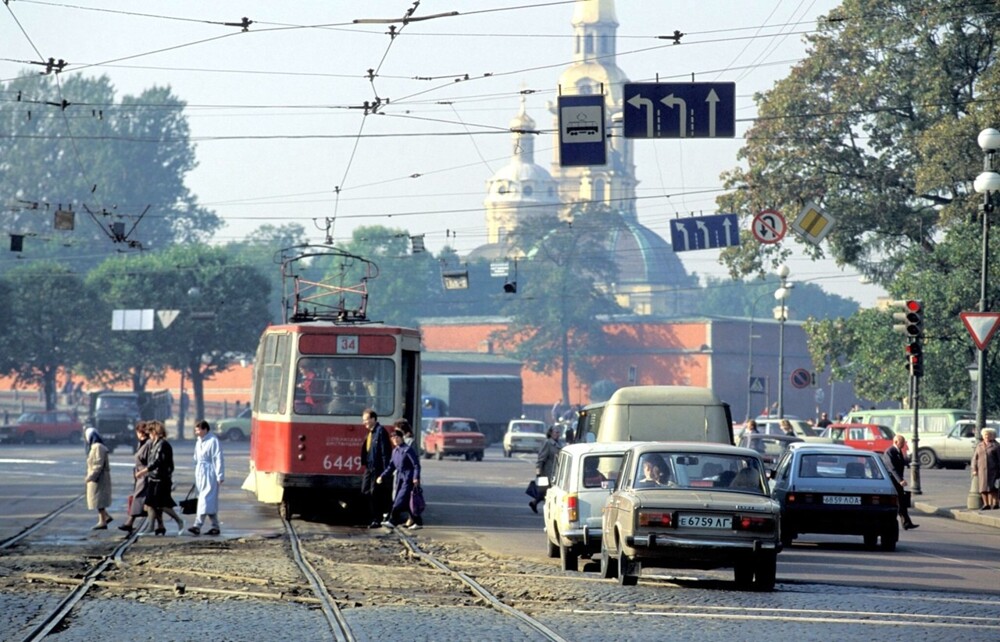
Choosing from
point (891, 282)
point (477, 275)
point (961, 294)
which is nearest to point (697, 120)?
point (961, 294)

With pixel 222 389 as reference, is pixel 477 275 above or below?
above

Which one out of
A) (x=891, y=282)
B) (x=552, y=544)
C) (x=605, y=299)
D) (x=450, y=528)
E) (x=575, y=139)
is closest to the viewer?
(x=552, y=544)

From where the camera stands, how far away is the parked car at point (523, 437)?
217 feet

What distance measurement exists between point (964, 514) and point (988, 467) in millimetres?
1048

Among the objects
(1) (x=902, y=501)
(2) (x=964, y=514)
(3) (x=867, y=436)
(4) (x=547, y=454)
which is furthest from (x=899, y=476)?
(3) (x=867, y=436)

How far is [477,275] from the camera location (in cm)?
14962

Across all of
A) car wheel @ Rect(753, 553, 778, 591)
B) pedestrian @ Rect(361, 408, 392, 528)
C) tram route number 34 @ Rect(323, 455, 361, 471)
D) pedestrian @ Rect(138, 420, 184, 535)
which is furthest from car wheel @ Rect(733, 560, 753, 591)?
tram route number 34 @ Rect(323, 455, 361, 471)

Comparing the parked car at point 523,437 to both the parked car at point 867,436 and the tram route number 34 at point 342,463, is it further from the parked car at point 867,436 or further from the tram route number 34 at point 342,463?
the tram route number 34 at point 342,463

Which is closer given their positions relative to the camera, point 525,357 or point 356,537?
point 356,537

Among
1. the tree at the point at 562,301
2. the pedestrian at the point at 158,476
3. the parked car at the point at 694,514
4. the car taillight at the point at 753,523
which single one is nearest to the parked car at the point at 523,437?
the pedestrian at the point at 158,476

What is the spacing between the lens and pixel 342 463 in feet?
84.0

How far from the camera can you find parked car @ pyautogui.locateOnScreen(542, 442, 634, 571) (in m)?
17.5

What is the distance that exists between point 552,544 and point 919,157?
39.0 metres

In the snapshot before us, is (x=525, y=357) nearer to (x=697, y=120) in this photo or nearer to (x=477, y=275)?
(x=477, y=275)
